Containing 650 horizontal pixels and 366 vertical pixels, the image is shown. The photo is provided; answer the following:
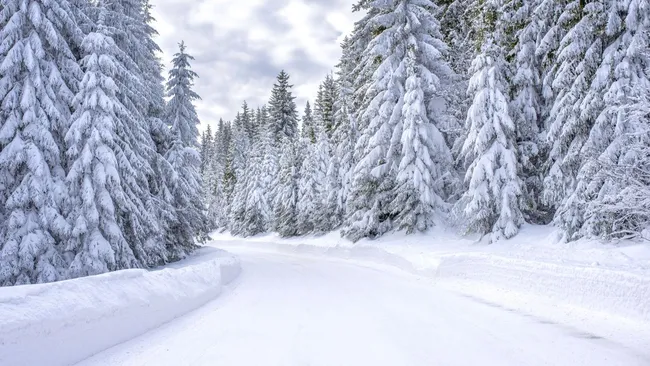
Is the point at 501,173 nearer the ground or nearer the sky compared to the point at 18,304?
nearer the sky

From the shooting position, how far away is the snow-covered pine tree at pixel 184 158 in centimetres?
2255

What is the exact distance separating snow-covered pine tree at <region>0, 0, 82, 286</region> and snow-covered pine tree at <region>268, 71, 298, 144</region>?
105 feet

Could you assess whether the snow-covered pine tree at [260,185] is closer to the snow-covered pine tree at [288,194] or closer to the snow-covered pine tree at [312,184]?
the snow-covered pine tree at [288,194]

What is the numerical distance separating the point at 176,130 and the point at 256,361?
72.0 feet

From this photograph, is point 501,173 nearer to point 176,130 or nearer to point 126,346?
point 126,346

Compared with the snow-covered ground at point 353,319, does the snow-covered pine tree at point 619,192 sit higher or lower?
higher

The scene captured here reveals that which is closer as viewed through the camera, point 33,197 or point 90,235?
point 33,197

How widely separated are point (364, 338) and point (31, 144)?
13.6 meters

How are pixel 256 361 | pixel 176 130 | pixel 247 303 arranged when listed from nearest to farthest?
pixel 256 361
pixel 247 303
pixel 176 130

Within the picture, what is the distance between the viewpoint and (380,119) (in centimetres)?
2100

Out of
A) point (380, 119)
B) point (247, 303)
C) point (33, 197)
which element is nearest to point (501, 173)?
point (380, 119)

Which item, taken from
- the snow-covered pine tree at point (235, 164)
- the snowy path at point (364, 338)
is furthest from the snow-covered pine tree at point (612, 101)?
the snow-covered pine tree at point (235, 164)

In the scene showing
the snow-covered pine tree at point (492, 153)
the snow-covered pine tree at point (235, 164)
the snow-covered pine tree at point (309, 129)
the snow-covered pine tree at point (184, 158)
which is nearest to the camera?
the snow-covered pine tree at point (492, 153)

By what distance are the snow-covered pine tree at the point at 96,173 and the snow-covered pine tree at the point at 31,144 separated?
0.50m
